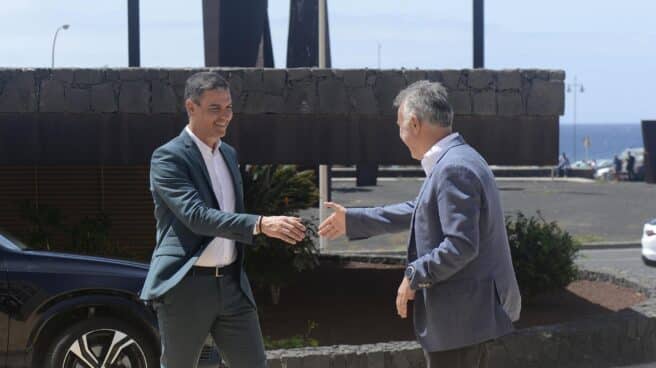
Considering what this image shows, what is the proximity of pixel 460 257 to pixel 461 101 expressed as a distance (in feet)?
21.6

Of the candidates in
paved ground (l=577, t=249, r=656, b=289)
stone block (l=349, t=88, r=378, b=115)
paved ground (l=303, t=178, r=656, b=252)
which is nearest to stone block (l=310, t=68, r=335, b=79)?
stone block (l=349, t=88, r=378, b=115)

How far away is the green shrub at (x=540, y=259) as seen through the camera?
1162cm

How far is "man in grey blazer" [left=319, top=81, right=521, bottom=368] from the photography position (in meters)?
4.59

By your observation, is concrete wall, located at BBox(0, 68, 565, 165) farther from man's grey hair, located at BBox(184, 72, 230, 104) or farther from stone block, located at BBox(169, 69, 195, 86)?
man's grey hair, located at BBox(184, 72, 230, 104)

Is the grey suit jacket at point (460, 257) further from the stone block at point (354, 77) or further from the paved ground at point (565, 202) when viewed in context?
the paved ground at point (565, 202)

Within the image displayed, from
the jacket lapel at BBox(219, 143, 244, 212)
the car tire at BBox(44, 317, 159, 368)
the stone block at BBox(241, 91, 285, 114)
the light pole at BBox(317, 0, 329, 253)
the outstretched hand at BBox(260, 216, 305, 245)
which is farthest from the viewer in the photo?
the light pole at BBox(317, 0, 329, 253)

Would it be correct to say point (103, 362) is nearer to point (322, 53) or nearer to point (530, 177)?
point (322, 53)

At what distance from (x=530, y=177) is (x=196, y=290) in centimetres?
5119

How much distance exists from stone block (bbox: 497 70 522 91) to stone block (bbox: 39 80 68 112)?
4020 millimetres

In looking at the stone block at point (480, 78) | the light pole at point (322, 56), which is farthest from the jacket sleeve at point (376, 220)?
the light pole at point (322, 56)

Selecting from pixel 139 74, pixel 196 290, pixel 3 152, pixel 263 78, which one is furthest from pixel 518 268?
pixel 196 290

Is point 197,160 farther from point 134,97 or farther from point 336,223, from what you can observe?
point 134,97

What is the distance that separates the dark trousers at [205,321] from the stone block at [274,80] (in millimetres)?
5658

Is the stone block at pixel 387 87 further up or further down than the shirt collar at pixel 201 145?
further up
